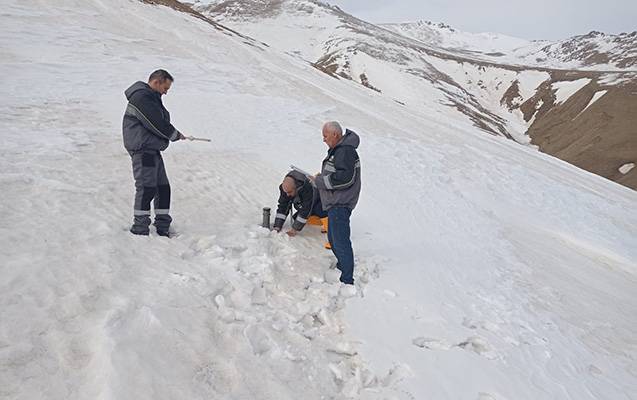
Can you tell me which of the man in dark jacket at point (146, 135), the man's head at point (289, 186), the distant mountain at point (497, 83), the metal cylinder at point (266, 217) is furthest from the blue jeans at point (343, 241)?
the distant mountain at point (497, 83)

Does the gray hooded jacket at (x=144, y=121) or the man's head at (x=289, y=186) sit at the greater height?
the gray hooded jacket at (x=144, y=121)

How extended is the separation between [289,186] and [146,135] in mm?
2353

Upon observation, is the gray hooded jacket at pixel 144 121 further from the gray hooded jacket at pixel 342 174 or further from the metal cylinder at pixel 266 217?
the gray hooded jacket at pixel 342 174

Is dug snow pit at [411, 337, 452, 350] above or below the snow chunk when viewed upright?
below

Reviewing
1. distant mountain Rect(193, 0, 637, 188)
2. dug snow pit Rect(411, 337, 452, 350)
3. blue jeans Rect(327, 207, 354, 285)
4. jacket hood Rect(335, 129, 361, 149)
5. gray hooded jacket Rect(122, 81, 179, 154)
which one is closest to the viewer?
dug snow pit Rect(411, 337, 452, 350)

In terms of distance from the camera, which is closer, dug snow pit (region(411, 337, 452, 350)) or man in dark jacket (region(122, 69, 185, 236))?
dug snow pit (region(411, 337, 452, 350))

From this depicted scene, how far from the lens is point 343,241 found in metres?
5.95

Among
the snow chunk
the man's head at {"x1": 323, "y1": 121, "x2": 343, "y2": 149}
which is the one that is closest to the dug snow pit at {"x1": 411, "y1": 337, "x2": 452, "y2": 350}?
the man's head at {"x1": 323, "y1": 121, "x2": 343, "y2": 149}

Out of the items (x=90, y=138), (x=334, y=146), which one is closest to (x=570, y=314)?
(x=334, y=146)

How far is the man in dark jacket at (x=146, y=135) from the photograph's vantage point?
5512 mm

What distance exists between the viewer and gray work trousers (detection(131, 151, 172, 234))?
18.7 feet

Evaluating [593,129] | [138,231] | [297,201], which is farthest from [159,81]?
[593,129]

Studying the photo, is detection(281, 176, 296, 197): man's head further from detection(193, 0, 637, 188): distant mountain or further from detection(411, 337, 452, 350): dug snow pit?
detection(193, 0, 637, 188): distant mountain

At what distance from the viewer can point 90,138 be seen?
973 centimetres
